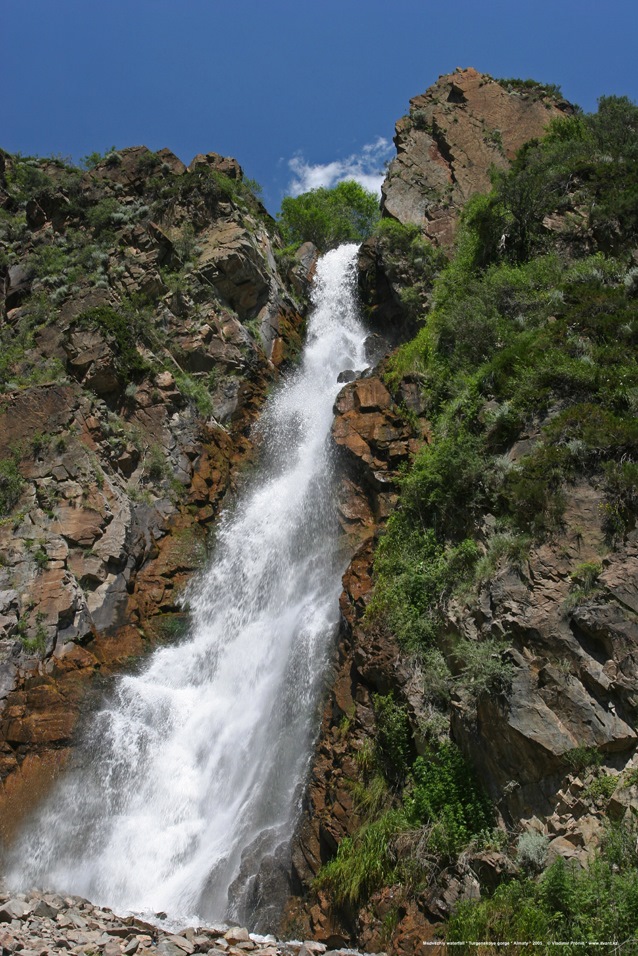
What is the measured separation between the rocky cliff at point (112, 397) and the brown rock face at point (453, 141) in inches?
248

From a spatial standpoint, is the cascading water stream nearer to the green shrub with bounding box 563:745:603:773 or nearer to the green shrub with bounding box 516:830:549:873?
the green shrub with bounding box 516:830:549:873

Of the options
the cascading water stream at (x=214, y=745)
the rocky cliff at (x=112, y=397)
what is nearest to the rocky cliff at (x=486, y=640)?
the cascading water stream at (x=214, y=745)

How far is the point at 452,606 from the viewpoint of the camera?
11383mm

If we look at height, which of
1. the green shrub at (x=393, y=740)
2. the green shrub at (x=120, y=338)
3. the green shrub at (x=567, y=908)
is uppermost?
the green shrub at (x=120, y=338)

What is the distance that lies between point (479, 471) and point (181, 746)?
839 cm

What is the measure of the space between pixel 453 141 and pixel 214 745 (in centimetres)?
2432

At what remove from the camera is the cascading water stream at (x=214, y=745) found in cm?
1202

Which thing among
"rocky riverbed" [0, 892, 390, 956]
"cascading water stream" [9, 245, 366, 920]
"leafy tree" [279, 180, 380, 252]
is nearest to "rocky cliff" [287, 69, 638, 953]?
"cascading water stream" [9, 245, 366, 920]

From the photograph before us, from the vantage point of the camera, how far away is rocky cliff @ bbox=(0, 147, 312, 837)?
15.3m

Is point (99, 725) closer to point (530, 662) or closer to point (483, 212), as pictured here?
point (530, 662)

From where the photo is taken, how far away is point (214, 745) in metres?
14.1

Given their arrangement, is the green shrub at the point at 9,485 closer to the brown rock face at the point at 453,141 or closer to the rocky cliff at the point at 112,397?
the rocky cliff at the point at 112,397

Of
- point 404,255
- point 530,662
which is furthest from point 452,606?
point 404,255

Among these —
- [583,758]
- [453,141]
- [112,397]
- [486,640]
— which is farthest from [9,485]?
[453,141]
